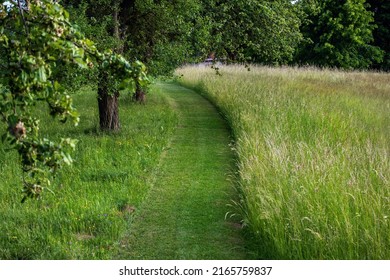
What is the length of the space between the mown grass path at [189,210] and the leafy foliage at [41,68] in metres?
2.56

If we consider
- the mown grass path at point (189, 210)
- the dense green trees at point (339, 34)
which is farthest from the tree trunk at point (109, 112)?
the dense green trees at point (339, 34)

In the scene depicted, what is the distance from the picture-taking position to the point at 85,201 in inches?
254

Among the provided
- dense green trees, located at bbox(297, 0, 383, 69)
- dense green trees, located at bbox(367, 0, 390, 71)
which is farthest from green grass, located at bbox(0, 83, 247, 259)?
dense green trees, located at bbox(367, 0, 390, 71)

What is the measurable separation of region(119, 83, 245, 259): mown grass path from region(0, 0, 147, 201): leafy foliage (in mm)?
2557

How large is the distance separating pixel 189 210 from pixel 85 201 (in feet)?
4.68

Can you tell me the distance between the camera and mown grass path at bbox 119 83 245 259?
5500mm

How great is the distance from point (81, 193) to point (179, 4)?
538cm

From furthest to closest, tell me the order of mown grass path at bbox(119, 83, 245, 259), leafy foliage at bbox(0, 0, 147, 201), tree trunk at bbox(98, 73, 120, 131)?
tree trunk at bbox(98, 73, 120, 131) → mown grass path at bbox(119, 83, 245, 259) → leafy foliage at bbox(0, 0, 147, 201)

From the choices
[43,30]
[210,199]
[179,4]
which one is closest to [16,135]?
[43,30]

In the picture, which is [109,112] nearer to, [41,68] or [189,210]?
[189,210]

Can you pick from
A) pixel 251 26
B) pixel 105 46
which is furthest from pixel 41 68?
pixel 251 26

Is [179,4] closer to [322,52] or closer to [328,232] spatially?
[328,232]

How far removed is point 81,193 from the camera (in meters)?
6.86

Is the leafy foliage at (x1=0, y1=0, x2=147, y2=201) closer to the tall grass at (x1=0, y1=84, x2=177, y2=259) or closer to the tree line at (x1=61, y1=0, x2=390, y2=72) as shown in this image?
the tall grass at (x1=0, y1=84, x2=177, y2=259)
